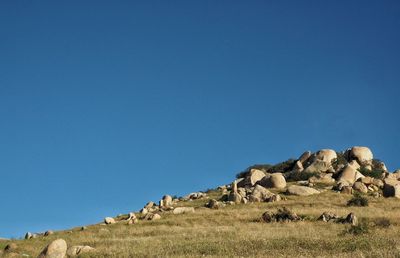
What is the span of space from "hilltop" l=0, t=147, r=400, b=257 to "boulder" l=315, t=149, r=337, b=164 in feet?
0.54

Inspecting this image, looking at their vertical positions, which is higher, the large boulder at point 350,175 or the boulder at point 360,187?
the large boulder at point 350,175

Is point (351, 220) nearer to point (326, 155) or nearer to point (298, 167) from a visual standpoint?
point (326, 155)

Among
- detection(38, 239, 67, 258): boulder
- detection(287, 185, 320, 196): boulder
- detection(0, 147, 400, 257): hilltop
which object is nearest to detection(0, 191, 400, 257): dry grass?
detection(0, 147, 400, 257): hilltop

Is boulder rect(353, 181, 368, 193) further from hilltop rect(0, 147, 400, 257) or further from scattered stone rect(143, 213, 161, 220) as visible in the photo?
scattered stone rect(143, 213, 161, 220)

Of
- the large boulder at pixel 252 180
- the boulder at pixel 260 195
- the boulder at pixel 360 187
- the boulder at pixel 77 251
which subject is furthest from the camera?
the large boulder at pixel 252 180

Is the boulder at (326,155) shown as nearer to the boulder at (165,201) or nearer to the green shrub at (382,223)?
the boulder at (165,201)

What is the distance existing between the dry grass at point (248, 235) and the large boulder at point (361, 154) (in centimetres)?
2404

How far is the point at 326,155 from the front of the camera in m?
77.6

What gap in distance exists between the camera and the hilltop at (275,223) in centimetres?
2719

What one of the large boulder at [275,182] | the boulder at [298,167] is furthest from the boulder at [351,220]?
the boulder at [298,167]

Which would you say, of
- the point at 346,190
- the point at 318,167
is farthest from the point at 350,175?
the point at 346,190

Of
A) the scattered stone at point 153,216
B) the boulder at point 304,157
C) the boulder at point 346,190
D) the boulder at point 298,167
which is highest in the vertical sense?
the boulder at point 304,157

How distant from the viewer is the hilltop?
89.2ft

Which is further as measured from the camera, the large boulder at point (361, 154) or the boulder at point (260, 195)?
the large boulder at point (361, 154)
